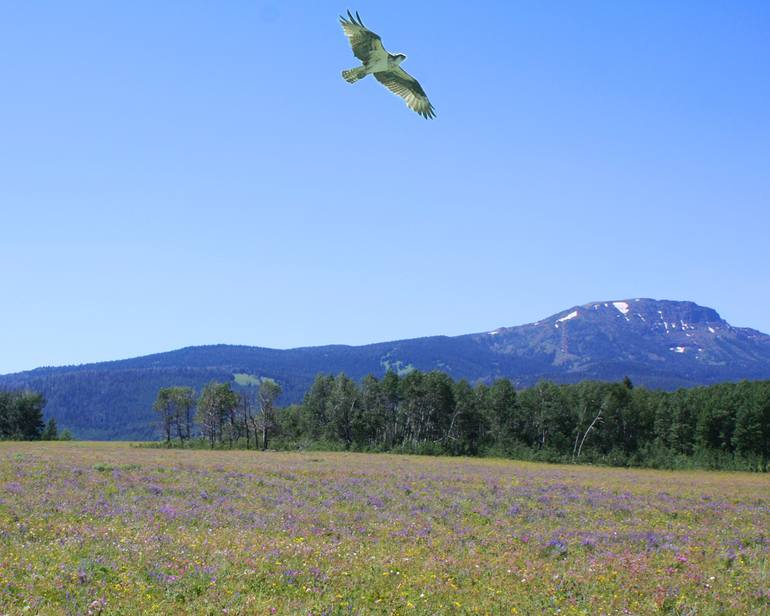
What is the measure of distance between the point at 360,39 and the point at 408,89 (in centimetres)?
250

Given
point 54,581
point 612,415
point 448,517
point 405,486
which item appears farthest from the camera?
point 612,415

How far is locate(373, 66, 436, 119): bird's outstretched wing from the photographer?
13203 millimetres

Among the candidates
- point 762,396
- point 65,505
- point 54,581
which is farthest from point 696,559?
point 762,396

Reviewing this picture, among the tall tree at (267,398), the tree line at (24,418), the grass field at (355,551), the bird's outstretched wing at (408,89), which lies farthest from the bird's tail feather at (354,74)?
the tree line at (24,418)

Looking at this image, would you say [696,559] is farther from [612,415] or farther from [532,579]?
[612,415]

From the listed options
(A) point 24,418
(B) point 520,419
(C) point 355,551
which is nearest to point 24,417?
(A) point 24,418

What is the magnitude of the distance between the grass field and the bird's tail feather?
8674mm

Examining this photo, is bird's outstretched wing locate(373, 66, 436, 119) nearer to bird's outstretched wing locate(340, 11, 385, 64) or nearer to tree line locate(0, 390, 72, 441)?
bird's outstretched wing locate(340, 11, 385, 64)

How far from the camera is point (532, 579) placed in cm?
1520

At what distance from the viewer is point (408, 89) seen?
1344 centimetres

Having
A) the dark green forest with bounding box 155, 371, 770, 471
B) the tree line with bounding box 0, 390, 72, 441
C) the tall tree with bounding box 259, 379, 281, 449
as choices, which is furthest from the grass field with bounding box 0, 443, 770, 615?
the tree line with bounding box 0, 390, 72, 441

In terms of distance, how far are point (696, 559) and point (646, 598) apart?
5.13m

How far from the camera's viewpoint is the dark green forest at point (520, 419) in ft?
318

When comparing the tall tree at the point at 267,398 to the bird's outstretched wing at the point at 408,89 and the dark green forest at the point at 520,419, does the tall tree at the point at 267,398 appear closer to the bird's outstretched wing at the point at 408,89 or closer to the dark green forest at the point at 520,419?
the dark green forest at the point at 520,419
